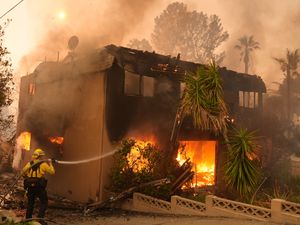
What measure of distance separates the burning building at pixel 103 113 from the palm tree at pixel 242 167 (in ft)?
15.0

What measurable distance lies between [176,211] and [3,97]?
27.5ft

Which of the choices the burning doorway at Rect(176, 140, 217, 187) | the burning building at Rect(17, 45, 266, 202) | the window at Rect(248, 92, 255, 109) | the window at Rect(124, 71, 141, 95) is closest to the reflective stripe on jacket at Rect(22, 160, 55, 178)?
the burning building at Rect(17, 45, 266, 202)

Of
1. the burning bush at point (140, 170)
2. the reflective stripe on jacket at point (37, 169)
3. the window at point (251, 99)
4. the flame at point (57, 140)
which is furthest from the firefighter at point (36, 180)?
the window at point (251, 99)

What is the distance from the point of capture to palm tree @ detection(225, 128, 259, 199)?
37.8ft

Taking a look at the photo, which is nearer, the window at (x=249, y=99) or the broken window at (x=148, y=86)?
the broken window at (x=148, y=86)

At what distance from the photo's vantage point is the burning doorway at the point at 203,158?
18.2 metres

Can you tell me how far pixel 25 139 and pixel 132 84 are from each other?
8.37m

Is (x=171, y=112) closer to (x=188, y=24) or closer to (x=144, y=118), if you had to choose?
(x=144, y=118)

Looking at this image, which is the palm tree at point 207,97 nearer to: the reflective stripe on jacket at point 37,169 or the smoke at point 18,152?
the reflective stripe on jacket at point 37,169

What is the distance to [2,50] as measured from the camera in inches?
555

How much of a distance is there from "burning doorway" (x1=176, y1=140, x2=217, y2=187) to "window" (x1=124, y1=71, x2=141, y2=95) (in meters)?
3.98

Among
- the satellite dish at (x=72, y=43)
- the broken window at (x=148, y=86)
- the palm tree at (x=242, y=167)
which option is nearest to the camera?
the palm tree at (x=242, y=167)

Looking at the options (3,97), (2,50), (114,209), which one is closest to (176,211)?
(114,209)

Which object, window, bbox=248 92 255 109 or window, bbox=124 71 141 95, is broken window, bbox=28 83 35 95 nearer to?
window, bbox=124 71 141 95
